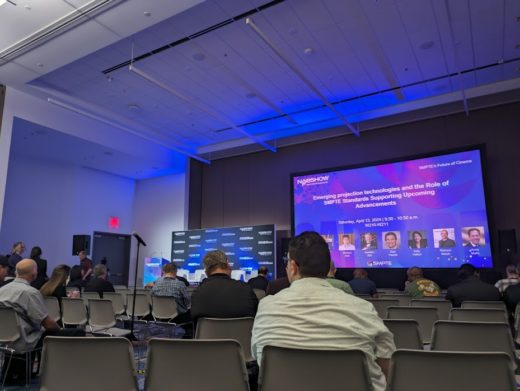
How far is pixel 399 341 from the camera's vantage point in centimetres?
278

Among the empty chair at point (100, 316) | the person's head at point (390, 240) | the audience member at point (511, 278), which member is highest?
the person's head at point (390, 240)

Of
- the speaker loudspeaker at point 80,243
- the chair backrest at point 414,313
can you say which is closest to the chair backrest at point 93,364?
the chair backrest at point 414,313

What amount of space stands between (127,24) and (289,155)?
5.93m

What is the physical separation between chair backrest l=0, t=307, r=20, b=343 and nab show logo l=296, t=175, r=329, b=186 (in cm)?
747

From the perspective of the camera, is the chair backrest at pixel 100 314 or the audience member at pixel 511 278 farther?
the audience member at pixel 511 278

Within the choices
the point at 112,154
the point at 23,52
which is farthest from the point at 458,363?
the point at 112,154

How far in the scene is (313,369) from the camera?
1522mm

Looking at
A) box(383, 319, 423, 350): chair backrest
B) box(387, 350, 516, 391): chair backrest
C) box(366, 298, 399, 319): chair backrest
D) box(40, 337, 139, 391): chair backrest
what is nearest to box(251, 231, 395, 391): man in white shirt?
box(387, 350, 516, 391): chair backrest

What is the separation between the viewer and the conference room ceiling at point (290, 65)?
598 cm

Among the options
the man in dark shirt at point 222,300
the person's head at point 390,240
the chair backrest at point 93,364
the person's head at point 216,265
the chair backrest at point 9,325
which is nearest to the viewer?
the chair backrest at point 93,364

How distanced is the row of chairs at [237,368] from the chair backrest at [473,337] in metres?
1.25

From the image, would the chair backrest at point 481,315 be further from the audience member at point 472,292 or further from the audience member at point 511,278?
the audience member at point 511,278

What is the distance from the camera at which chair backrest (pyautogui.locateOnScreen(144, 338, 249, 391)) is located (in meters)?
1.78

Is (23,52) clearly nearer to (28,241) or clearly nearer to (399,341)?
(28,241)
